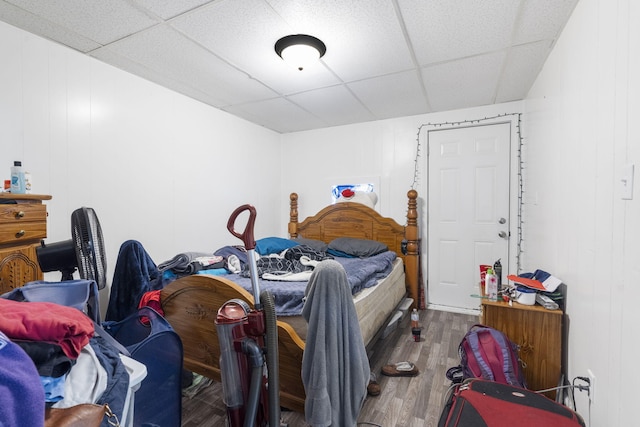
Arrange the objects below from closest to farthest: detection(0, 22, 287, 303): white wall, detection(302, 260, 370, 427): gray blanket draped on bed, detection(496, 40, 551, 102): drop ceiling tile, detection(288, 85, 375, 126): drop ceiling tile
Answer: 1. detection(302, 260, 370, 427): gray blanket draped on bed
2. detection(0, 22, 287, 303): white wall
3. detection(496, 40, 551, 102): drop ceiling tile
4. detection(288, 85, 375, 126): drop ceiling tile

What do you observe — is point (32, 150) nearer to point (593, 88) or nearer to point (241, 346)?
point (241, 346)

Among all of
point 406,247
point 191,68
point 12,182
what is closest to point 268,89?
point 191,68

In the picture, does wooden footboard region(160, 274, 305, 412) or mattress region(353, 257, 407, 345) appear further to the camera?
mattress region(353, 257, 407, 345)

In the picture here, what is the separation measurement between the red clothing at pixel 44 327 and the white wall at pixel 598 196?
179 centimetres

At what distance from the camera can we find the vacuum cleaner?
1.21 m

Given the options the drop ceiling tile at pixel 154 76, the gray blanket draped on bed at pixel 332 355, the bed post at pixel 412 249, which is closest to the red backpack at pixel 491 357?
the gray blanket draped on bed at pixel 332 355

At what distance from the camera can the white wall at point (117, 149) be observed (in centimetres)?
187

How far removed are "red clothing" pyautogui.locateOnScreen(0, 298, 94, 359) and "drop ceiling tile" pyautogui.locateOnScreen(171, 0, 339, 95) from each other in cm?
168

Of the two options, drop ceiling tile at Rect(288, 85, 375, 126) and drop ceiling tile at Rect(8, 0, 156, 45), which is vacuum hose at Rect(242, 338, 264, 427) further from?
drop ceiling tile at Rect(288, 85, 375, 126)

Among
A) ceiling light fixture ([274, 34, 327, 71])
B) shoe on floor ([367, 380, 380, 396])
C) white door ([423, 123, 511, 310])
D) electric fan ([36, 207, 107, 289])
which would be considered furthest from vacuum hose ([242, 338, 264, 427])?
white door ([423, 123, 511, 310])

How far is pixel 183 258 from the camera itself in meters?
2.43

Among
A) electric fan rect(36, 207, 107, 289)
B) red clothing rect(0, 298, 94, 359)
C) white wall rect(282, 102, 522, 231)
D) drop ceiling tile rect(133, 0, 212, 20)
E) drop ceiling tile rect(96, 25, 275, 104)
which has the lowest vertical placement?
red clothing rect(0, 298, 94, 359)

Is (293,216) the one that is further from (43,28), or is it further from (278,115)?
(43,28)

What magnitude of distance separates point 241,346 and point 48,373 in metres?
0.64
